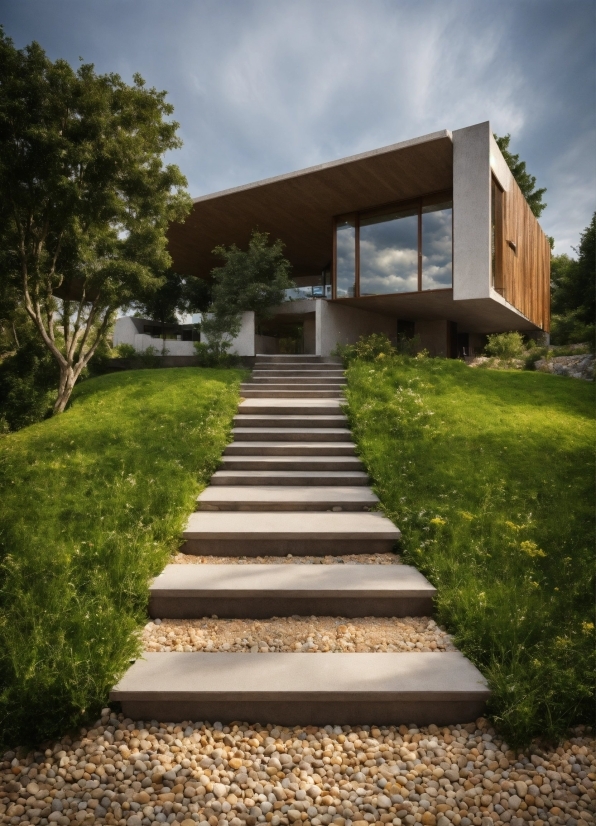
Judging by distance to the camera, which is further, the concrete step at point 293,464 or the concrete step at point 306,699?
the concrete step at point 293,464

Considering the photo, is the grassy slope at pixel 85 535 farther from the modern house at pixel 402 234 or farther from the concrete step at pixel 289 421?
the modern house at pixel 402 234

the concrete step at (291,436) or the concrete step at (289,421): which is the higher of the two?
the concrete step at (289,421)

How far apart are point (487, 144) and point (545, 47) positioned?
7319mm

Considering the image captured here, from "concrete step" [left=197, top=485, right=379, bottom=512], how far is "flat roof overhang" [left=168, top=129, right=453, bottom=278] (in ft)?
31.1

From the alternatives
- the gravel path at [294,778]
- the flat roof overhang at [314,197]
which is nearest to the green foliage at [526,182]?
the flat roof overhang at [314,197]

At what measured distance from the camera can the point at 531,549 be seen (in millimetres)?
4074

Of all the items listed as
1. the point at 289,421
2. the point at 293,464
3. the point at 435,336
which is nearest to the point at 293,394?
the point at 289,421

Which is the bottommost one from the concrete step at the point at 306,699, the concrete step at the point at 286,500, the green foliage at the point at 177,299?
the concrete step at the point at 306,699

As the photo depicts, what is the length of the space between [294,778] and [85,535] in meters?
2.82

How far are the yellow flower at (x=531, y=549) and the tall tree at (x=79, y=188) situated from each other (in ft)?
29.2

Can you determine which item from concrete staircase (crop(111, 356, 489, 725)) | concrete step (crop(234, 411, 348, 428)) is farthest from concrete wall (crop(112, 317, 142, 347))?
concrete staircase (crop(111, 356, 489, 725))

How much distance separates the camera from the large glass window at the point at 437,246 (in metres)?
A: 12.8

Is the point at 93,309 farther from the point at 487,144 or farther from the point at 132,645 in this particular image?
the point at 487,144

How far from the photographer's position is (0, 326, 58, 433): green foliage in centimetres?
1052
